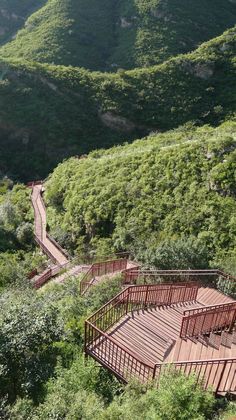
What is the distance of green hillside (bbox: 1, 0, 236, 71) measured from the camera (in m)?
59.7

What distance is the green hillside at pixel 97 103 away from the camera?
144 feet

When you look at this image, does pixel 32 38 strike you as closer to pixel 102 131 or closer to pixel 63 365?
pixel 102 131

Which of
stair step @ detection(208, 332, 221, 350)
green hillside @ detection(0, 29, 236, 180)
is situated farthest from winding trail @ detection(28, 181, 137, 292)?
green hillside @ detection(0, 29, 236, 180)

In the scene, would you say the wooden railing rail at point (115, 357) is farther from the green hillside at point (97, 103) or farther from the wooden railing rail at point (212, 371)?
the green hillside at point (97, 103)

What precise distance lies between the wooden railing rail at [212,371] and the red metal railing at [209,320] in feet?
5.46

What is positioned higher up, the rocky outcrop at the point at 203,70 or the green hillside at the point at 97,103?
the rocky outcrop at the point at 203,70

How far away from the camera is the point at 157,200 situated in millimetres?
21672

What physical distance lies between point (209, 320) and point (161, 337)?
1.29 metres

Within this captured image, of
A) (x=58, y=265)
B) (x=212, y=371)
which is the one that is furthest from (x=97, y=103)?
(x=212, y=371)

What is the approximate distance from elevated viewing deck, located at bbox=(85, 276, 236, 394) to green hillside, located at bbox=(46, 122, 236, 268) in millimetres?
5222

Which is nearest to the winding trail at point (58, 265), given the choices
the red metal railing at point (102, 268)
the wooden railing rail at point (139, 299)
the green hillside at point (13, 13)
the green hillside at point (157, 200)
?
the red metal railing at point (102, 268)

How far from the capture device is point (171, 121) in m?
43.7

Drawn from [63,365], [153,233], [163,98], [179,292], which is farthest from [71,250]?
[163,98]

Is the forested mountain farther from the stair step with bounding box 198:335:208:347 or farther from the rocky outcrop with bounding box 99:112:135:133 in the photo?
the stair step with bounding box 198:335:208:347
